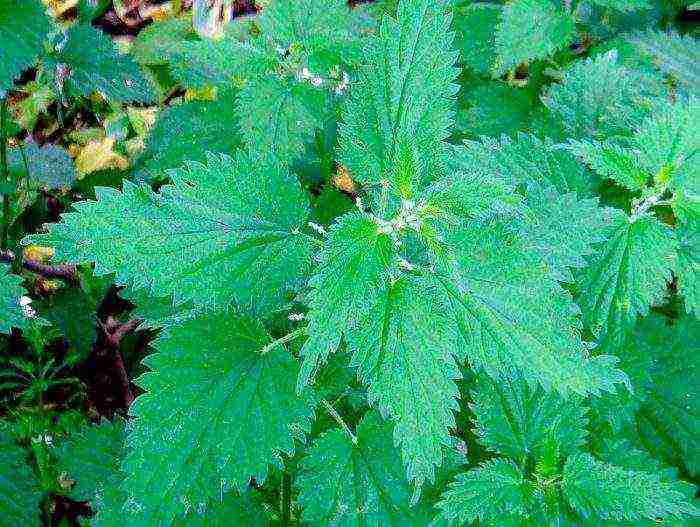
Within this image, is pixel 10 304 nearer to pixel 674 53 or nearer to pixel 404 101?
pixel 404 101

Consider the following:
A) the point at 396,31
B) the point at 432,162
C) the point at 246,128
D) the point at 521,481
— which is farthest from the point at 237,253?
the point at 521,481

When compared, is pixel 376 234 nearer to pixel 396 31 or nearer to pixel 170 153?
pixel 396 31

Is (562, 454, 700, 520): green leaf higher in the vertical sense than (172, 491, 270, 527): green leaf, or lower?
higher

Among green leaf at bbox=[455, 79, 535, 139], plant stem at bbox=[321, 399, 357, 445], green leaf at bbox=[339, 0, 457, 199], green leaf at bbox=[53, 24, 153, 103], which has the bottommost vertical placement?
plant stem at bbox=[321, 399, 357, 445]

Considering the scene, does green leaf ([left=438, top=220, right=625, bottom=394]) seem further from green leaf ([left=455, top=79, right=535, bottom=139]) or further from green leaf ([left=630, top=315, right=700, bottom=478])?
green leaf ([left=455, top=79, right=535, bottom=139])

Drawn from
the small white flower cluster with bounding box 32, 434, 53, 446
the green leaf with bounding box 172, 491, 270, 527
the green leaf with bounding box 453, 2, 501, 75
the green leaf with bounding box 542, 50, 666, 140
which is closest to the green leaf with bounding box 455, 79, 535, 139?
the green leaf with bounding box 453, 2, 501, 75

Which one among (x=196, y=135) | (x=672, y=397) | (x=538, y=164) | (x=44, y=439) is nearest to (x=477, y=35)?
(x=538, y=164)
